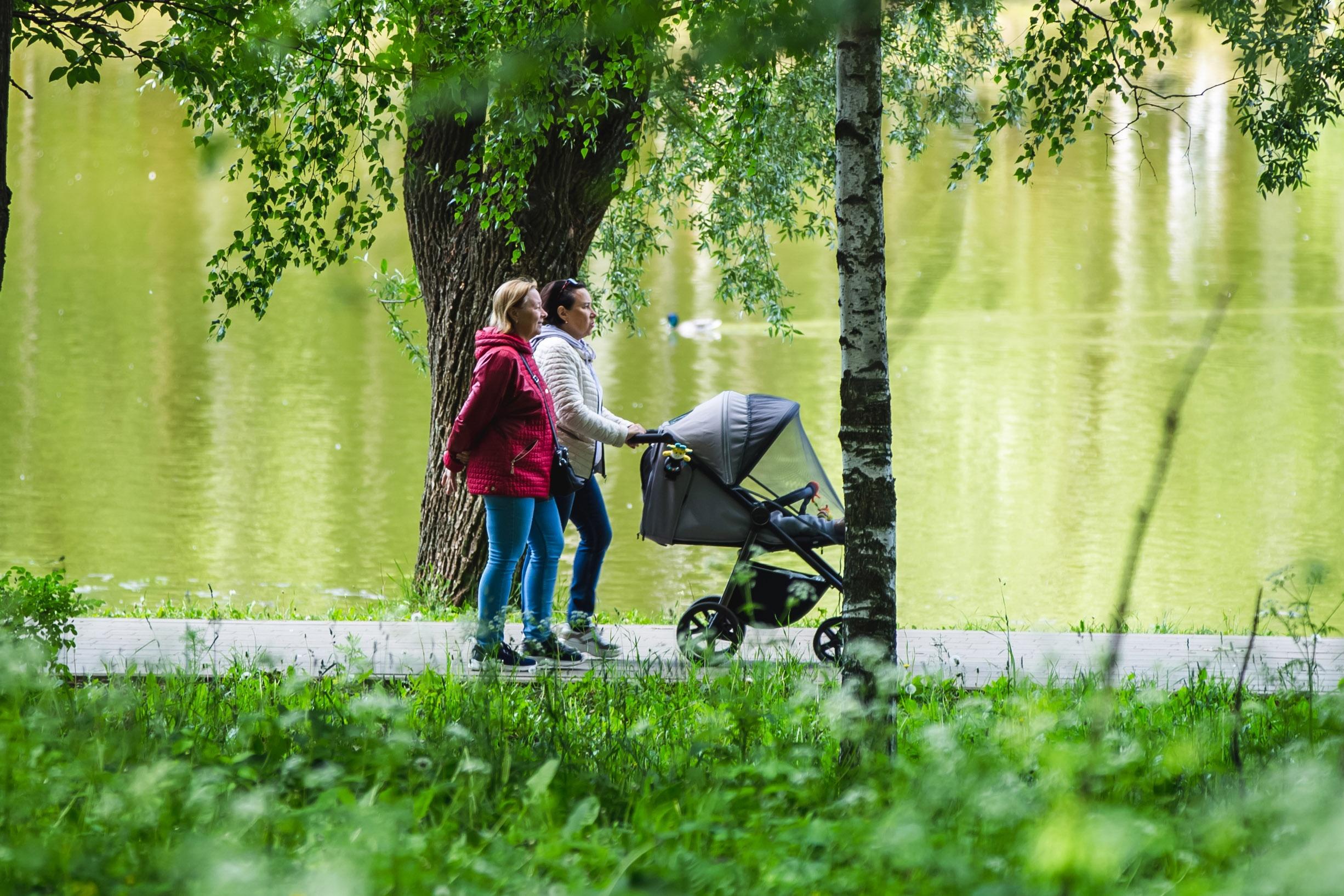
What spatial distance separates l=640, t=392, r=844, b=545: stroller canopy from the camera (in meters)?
4.74

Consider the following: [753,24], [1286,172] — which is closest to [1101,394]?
[1286,172]

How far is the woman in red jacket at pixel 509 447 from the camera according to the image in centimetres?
446

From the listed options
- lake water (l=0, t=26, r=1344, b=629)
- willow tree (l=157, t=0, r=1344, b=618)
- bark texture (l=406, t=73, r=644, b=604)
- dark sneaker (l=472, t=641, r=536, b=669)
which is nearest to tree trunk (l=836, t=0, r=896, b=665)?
willow tree (l=157, t=0, r=1344, b=618)

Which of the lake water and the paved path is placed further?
the lake water

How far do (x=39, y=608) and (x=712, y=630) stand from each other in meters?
2.45

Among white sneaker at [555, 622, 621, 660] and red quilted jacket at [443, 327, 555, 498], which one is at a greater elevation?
red quilted jacket at [443, 327, 555, 498]

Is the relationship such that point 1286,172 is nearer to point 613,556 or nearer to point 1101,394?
point 613,556

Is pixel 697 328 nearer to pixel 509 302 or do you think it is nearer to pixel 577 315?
pixel 577 315

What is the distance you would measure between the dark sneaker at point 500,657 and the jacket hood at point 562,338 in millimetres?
1202

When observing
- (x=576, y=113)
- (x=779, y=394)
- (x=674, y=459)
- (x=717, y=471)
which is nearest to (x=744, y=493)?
(x=717, y=471)

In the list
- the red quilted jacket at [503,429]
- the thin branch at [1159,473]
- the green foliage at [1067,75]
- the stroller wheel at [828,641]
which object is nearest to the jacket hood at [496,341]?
the red quilted jacket at [503,429]

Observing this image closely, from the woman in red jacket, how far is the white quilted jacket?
0.10m

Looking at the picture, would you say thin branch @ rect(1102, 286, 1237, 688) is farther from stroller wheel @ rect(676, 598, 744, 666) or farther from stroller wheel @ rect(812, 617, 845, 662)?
stroller wheel @ rect(812, 617, 845, 662)

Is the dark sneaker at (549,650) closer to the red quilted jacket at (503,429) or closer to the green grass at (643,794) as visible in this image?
the red quilted jacket at (503,429)
